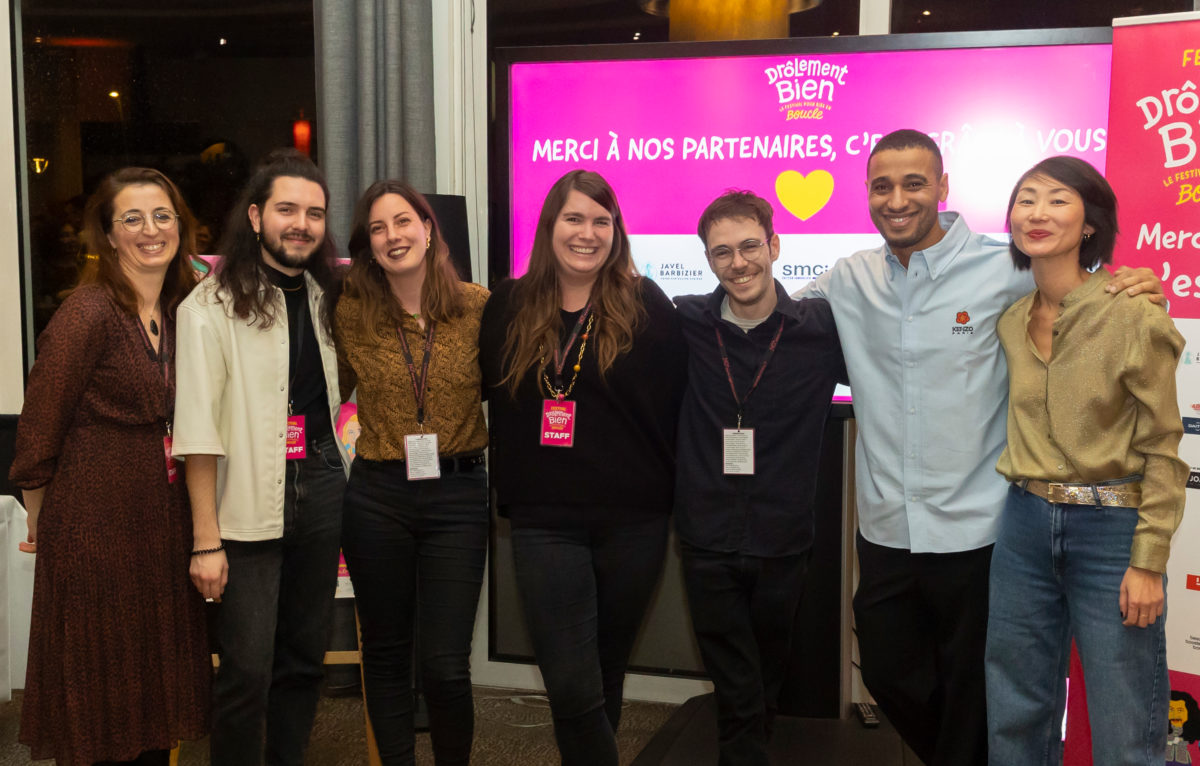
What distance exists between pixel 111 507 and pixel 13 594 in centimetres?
194

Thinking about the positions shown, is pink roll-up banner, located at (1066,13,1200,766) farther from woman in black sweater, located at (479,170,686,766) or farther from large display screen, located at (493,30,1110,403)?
woman in black sweater, located at (479,170,686,766)

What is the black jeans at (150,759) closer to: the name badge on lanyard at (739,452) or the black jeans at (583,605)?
the black jeans at (583,605)

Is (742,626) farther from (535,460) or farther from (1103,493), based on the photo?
(1103,493)

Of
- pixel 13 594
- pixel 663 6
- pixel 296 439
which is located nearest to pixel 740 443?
pixel 296 439

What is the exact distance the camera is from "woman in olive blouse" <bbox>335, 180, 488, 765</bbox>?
220 cm

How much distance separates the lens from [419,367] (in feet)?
7.34

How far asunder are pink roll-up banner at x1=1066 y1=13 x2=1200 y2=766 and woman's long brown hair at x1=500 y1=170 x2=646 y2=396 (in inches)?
58.2

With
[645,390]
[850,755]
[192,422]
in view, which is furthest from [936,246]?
[192,422]

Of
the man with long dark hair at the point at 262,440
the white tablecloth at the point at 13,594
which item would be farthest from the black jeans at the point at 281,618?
the white tablecloth at the point at 13,594

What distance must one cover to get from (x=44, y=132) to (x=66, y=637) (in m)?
2.49

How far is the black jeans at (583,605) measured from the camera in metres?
2.11

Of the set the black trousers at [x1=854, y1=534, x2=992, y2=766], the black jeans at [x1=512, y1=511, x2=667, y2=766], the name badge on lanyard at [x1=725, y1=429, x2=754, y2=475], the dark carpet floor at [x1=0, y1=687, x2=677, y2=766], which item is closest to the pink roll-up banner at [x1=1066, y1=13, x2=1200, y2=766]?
the black trousers at [x1=854, y1=534, x2=992, y2=766]

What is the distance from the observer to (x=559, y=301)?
86.7 inches

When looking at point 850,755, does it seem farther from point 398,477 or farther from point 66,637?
point 66,637
